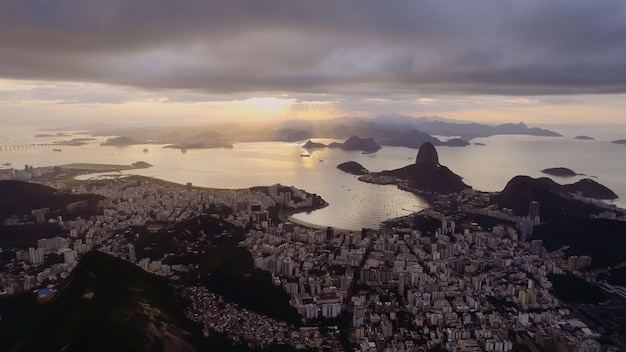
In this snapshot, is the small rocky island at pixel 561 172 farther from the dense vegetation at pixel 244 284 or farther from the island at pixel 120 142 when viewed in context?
the island at pixel 120 142

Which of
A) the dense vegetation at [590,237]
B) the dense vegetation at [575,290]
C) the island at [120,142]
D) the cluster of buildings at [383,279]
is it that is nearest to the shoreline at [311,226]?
the cluster of buildings at [383,279]

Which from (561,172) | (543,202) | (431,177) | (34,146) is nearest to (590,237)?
(543,202)

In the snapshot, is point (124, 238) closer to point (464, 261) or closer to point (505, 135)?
point (464, 261)

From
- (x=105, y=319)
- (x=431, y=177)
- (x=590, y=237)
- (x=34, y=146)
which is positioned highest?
(x=34, y=146)

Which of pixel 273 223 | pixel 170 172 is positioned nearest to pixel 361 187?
pixel 273 223

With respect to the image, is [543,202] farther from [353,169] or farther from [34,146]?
[34,146]
